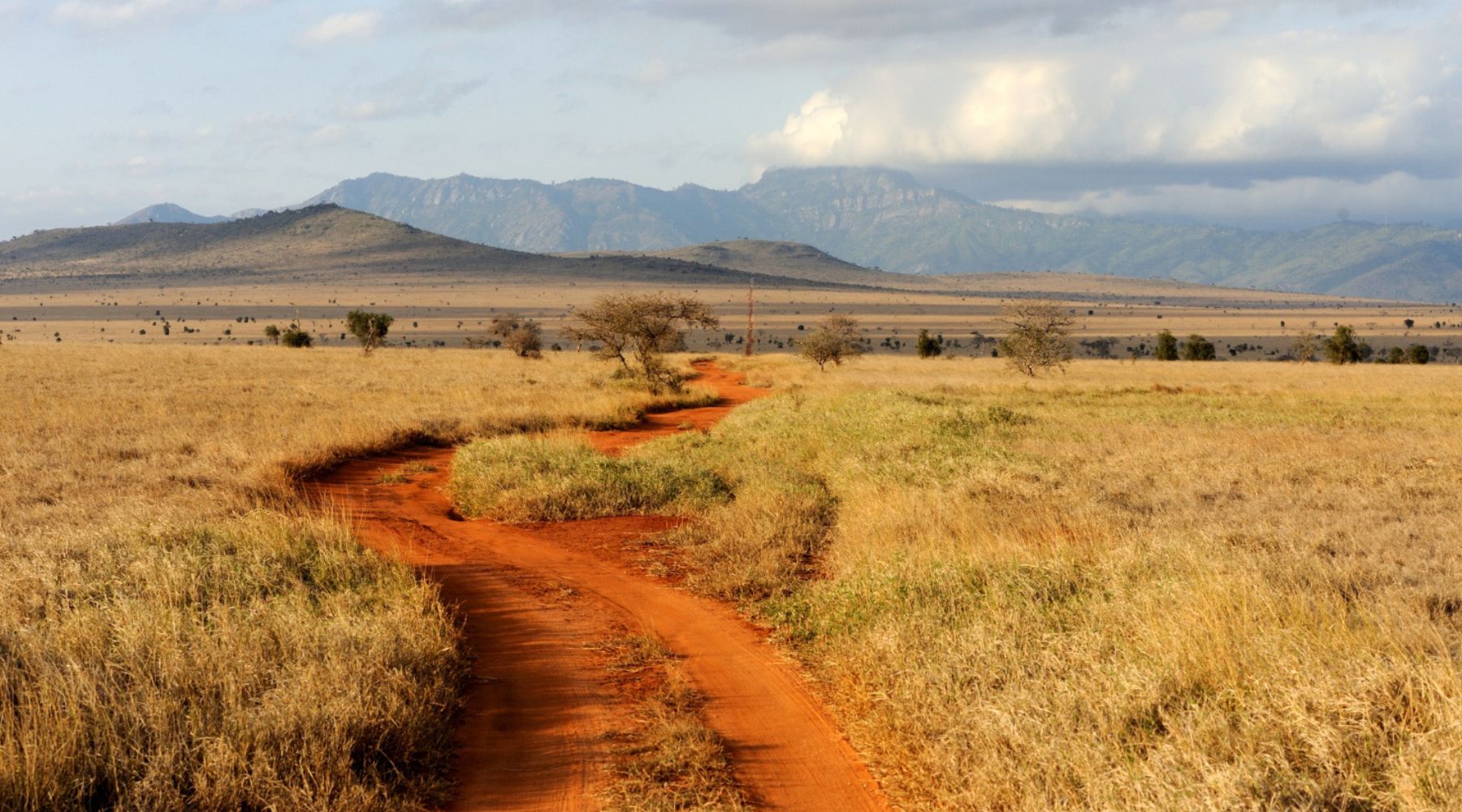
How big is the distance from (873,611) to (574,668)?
244 cm

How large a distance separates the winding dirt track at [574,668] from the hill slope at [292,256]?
495 ft

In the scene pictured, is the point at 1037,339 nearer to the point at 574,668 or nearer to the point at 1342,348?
the point at 1342,348

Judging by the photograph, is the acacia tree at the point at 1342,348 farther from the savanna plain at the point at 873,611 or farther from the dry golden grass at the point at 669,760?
the dry golden grass at the point at 669,760

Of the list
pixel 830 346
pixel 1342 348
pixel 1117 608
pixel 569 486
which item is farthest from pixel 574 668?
pixel 1342 348

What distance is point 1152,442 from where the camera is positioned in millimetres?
18438

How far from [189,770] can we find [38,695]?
51.4 inches

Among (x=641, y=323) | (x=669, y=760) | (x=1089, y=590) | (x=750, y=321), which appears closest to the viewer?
(x=669, y=760)

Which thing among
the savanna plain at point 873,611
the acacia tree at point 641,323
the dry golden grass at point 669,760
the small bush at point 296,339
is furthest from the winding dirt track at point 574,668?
the small bush at point 296,339

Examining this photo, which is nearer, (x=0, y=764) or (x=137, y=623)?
(x=0, y=764)

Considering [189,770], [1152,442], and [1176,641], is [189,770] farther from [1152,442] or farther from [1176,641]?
[1152,442]

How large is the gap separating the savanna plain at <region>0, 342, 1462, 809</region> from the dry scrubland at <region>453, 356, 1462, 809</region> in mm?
32

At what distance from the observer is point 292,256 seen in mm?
168375

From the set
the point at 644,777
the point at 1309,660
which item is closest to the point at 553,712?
the point at 644,777

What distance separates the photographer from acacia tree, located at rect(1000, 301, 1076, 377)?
46.2 m
